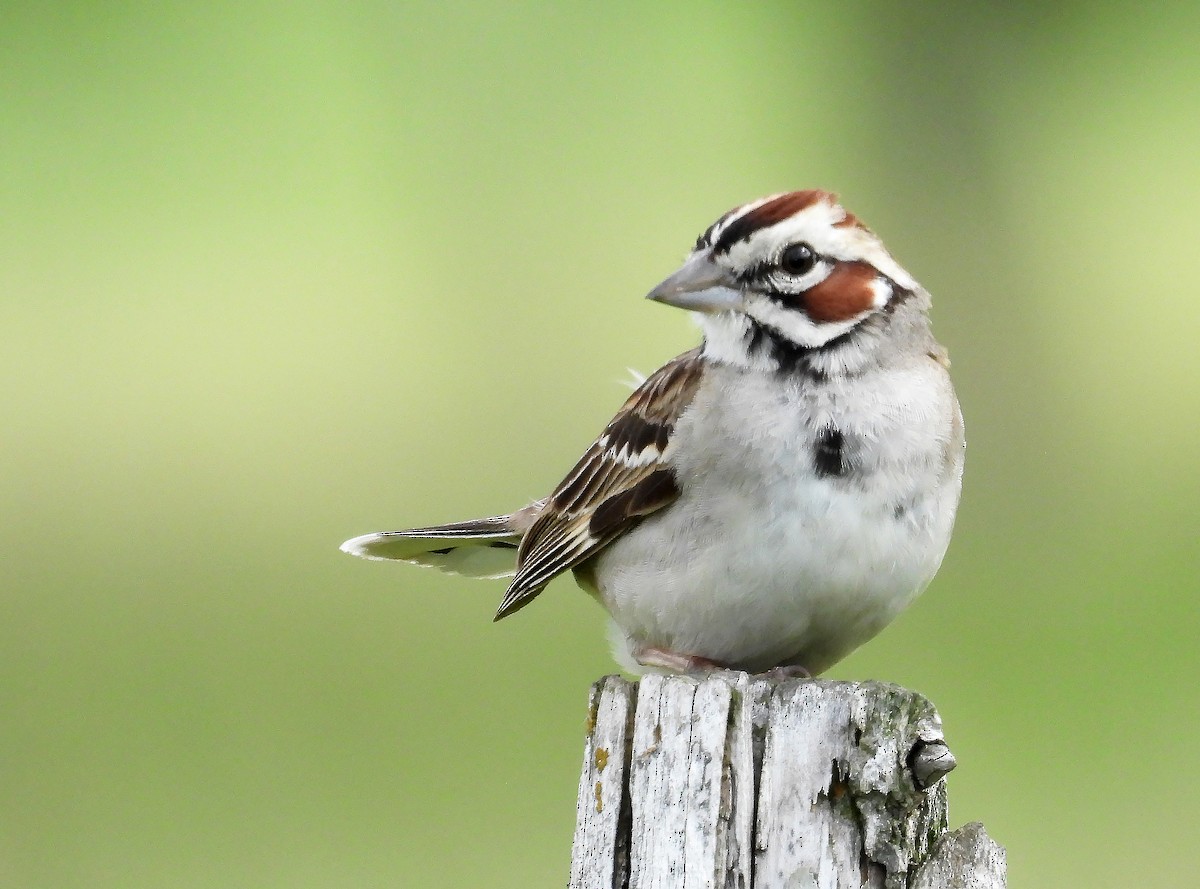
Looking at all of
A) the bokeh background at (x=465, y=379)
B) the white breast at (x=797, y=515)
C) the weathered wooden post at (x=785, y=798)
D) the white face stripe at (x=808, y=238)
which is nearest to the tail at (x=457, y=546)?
the white breast at (x=797, y=515)

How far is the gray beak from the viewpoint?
338cm

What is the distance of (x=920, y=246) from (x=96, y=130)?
5.85 m

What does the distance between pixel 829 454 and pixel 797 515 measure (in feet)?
0.50

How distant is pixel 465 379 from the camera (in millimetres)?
9141

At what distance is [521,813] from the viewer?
6648 mm

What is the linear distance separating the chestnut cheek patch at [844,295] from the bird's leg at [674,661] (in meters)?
0.83

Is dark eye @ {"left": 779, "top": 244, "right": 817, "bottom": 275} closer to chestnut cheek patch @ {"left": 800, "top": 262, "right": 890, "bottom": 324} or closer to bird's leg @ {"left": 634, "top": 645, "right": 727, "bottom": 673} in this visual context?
chestnut cheek patch @ {"left": 800, "top": 262, "right": 890, "bottom": 324}

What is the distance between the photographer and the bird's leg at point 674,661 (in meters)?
3.56

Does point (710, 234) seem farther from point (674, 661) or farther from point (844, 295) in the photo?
point (674, 661)

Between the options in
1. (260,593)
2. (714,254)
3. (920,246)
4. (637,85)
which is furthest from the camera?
(637,85)

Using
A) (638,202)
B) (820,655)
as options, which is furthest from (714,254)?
(638,202)

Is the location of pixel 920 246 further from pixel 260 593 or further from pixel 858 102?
pixel 260 593

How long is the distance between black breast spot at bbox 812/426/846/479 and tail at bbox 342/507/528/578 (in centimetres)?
138

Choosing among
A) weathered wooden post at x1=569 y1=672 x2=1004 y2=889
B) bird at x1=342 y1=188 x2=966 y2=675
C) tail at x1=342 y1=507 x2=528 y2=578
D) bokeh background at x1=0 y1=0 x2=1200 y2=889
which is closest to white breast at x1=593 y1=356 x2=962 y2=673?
bird at x1=342 y1=188 x2=966 y2=675
